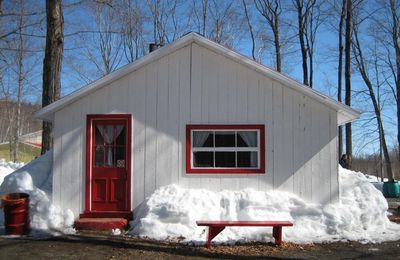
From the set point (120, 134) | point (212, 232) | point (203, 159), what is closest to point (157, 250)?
point (212, 232)

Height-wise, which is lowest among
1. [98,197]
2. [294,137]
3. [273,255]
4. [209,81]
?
[273,255]

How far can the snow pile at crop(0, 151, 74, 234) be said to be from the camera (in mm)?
10117

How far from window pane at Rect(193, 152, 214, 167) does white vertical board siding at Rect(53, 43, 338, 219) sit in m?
0.30

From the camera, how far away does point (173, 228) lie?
9.75 m

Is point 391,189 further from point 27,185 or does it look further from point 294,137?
point 27,185

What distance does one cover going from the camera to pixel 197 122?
35.4ft

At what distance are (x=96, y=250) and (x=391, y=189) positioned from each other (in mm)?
15747

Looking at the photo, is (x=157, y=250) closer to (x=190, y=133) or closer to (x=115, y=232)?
(x=115, y=232)

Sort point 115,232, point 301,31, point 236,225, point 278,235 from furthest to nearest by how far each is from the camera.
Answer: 1. point 301,31
2. point 115,232
3. point 278,235
4. point 236,225

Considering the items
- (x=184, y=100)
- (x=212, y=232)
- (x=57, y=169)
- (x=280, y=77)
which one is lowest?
(x=212, y=232)

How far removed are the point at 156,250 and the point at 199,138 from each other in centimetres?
337

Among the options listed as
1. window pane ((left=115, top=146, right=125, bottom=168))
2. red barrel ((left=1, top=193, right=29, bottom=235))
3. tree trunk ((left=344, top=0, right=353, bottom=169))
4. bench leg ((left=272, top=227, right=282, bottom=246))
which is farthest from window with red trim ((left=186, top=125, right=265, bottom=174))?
tree trunk ((left=344, top=0, right=353, bottom=169))

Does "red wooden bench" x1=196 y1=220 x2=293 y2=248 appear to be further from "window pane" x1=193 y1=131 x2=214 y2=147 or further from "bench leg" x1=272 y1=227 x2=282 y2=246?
"window pane" x1=193 y1=131 x2=214 y2=147

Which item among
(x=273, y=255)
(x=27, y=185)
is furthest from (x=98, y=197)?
(x=273, y=255)
